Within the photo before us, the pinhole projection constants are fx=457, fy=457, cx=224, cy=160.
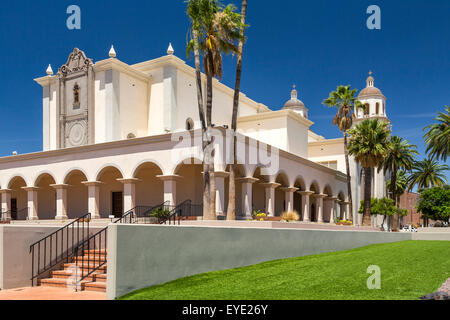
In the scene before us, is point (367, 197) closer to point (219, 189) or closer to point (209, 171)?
point (219, 189)

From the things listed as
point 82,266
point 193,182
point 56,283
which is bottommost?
point 56,283

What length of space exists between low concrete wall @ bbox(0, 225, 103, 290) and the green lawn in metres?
4.10

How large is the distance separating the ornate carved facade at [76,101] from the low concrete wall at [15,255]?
2138 cm

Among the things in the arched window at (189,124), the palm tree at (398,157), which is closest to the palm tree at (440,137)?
the palm tree at (398,157)

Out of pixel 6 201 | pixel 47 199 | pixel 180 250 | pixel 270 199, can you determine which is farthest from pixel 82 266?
pixel 47 199

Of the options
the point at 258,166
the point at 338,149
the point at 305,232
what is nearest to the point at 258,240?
the point at 305,232

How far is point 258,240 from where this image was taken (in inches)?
568

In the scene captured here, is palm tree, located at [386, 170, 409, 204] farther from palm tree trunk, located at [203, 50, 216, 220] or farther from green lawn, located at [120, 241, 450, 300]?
green lawn, located at [120, 241, 450, 300]

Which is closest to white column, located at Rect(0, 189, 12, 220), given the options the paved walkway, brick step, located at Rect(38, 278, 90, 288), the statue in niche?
the statue in niche

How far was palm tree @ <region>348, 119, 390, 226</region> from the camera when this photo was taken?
37.8 metres

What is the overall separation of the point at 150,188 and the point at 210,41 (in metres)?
11.9

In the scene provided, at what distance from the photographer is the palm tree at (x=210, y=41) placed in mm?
22562

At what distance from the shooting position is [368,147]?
1491 inches
